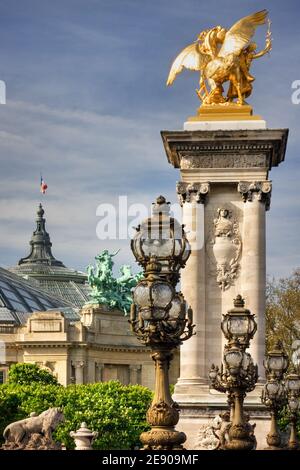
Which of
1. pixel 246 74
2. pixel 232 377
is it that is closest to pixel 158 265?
pixel 232 377

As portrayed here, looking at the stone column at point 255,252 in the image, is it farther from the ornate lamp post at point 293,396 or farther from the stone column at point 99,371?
the stone column at point 99,371

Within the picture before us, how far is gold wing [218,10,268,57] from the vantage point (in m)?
59.1

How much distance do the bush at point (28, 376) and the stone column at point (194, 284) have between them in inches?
2545

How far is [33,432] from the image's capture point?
48094 millimetres

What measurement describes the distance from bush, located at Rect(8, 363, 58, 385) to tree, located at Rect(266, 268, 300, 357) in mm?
25907

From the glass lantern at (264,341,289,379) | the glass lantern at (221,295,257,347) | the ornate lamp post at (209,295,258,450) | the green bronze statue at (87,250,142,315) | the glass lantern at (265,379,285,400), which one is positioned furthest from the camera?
the green bronze statue at (87,250,142,315)

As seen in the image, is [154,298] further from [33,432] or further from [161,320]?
[33,432]

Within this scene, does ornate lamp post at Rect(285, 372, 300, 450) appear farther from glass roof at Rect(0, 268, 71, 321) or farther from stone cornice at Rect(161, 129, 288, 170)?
glass roof at Rect(0, 268, 71, 321)

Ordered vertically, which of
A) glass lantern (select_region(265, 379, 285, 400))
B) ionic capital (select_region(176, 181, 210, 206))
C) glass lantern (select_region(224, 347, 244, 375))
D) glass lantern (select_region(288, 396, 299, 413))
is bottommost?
glass lantern (select_region(288, 396, 299, 413))

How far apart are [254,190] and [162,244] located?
82.9ft

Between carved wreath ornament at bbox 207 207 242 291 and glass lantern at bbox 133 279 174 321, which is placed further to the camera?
carved wreath ornament at bbox 207 207 242 291

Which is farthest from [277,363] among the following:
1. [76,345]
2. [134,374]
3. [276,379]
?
[134,374]

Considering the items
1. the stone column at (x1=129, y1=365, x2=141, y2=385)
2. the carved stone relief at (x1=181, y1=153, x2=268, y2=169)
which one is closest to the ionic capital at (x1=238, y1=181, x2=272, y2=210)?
the carved stone relief at (x1=181, y1=153, x2=268, y2=169)
